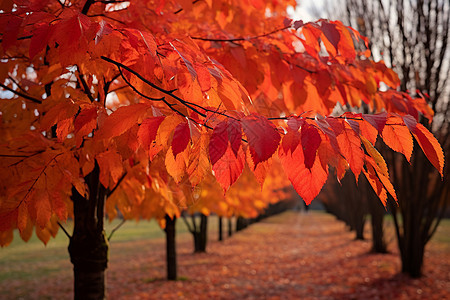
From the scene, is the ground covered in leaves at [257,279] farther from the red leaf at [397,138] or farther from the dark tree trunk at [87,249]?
the red leaf at [397,138]

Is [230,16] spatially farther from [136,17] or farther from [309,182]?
[309,182]

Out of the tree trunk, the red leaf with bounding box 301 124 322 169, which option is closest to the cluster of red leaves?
the red leaf with bounding box 301 124 322 169

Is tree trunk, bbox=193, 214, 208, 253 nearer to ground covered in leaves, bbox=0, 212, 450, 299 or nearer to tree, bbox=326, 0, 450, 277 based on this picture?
ground covered in leaves, bbox=0, 212, 450, 299

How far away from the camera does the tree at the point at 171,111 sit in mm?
1136

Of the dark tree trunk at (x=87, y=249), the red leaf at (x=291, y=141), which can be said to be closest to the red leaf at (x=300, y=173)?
the red leaf at (x=291, y=141)

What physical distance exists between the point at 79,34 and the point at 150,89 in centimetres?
44

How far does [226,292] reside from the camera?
7805 mm

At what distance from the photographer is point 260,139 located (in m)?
0.96

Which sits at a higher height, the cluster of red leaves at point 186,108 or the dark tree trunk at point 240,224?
the cluster of red leaves at point 186,108

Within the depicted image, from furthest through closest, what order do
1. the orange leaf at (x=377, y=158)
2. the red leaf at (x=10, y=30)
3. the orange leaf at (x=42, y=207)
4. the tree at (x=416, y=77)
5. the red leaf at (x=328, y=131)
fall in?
the tree at (x=416, y=77)
the orange leaf at (x=42, y=207)
the red leaf at (x=10, y=30)
the orange leaf at (x=377, y=158)
the red leaf at (x=328, y=131)

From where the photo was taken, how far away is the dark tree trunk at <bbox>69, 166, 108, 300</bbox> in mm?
2848

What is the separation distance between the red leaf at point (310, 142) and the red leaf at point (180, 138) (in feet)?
1.24

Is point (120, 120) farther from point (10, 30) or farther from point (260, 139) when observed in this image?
point (10, 30)

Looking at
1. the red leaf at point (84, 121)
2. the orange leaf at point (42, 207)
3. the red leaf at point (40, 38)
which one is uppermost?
the red leaf at point (40, 38)
